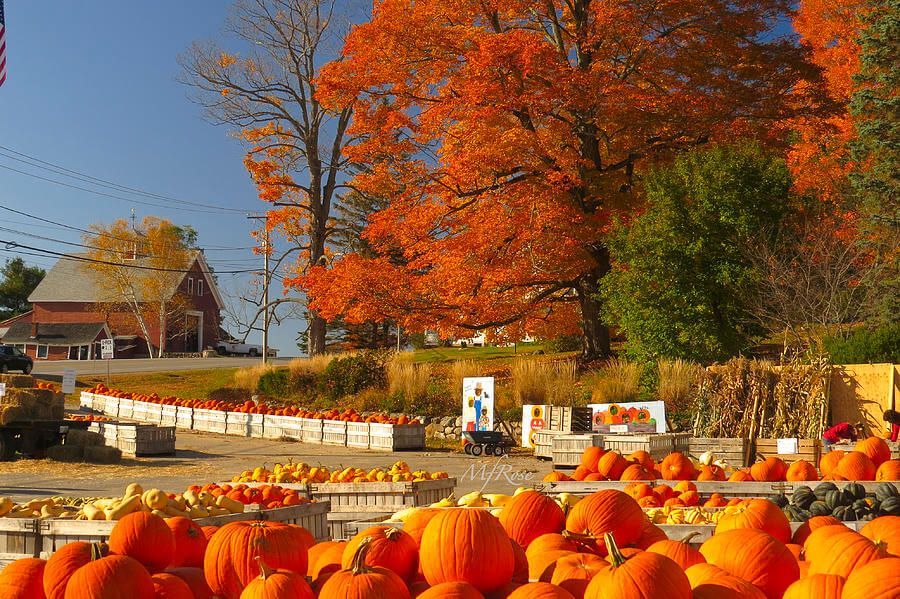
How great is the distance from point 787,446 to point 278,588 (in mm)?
10802

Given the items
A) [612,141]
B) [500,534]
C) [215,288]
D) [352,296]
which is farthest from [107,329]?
[500,534]

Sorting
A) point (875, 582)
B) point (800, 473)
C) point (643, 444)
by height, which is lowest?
point (643, 444)

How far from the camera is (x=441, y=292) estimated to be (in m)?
25.1

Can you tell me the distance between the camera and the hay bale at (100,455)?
687 inches

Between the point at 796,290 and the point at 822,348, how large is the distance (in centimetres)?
142

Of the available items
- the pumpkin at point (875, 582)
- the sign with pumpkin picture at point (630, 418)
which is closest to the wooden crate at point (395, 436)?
the sign with pumpkin picture at point (630, 418)

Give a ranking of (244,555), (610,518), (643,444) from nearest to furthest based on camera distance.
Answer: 1. (244,555)
2. (610,518)
3. (643,444)

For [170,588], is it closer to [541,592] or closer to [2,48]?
[541,592]

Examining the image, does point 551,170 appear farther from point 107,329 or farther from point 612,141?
point 107,329

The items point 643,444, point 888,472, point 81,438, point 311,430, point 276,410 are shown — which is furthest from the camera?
point 276,410

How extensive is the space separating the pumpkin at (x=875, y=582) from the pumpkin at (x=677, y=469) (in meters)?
5.88

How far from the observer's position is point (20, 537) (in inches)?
263

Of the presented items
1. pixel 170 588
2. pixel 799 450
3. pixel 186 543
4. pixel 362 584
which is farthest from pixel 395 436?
pixel 362 584

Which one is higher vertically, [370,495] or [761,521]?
[761,521]
